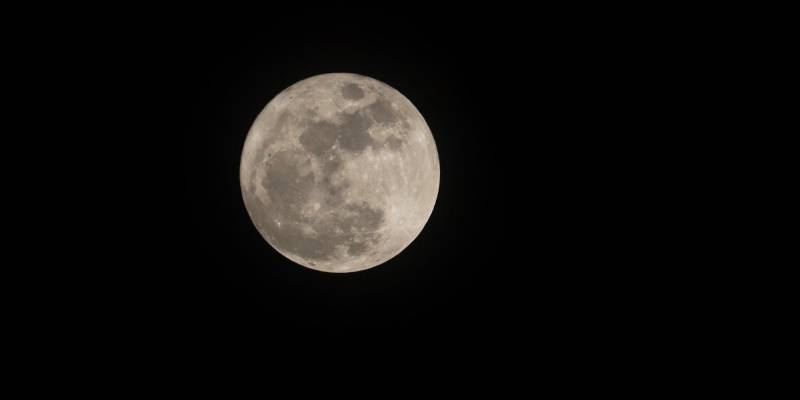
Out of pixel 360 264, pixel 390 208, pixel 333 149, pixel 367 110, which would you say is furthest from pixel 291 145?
pixel 360 264

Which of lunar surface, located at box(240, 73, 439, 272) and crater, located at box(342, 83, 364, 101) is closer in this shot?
lunar surface, located at box(240, 73, 439, 272)

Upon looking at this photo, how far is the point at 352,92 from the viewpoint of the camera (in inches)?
150

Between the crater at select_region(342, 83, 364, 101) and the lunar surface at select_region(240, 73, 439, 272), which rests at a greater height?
the crater at select_region(342, 83, 364, 101)

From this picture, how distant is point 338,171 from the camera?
353 cm

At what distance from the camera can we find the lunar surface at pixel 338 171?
3.57 metres

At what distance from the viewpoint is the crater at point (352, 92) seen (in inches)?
149

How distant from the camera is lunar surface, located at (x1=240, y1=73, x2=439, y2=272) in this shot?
3.57 meters

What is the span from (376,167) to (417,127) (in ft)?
2.16

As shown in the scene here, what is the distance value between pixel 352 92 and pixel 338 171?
0.71 meters

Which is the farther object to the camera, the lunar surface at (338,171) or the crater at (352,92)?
the crater at (352,92)

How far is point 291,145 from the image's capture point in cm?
362

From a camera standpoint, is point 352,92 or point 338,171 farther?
point 352,92

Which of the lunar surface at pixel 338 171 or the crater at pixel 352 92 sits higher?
the crater at pixel 352 92

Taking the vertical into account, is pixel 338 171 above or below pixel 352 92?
below
